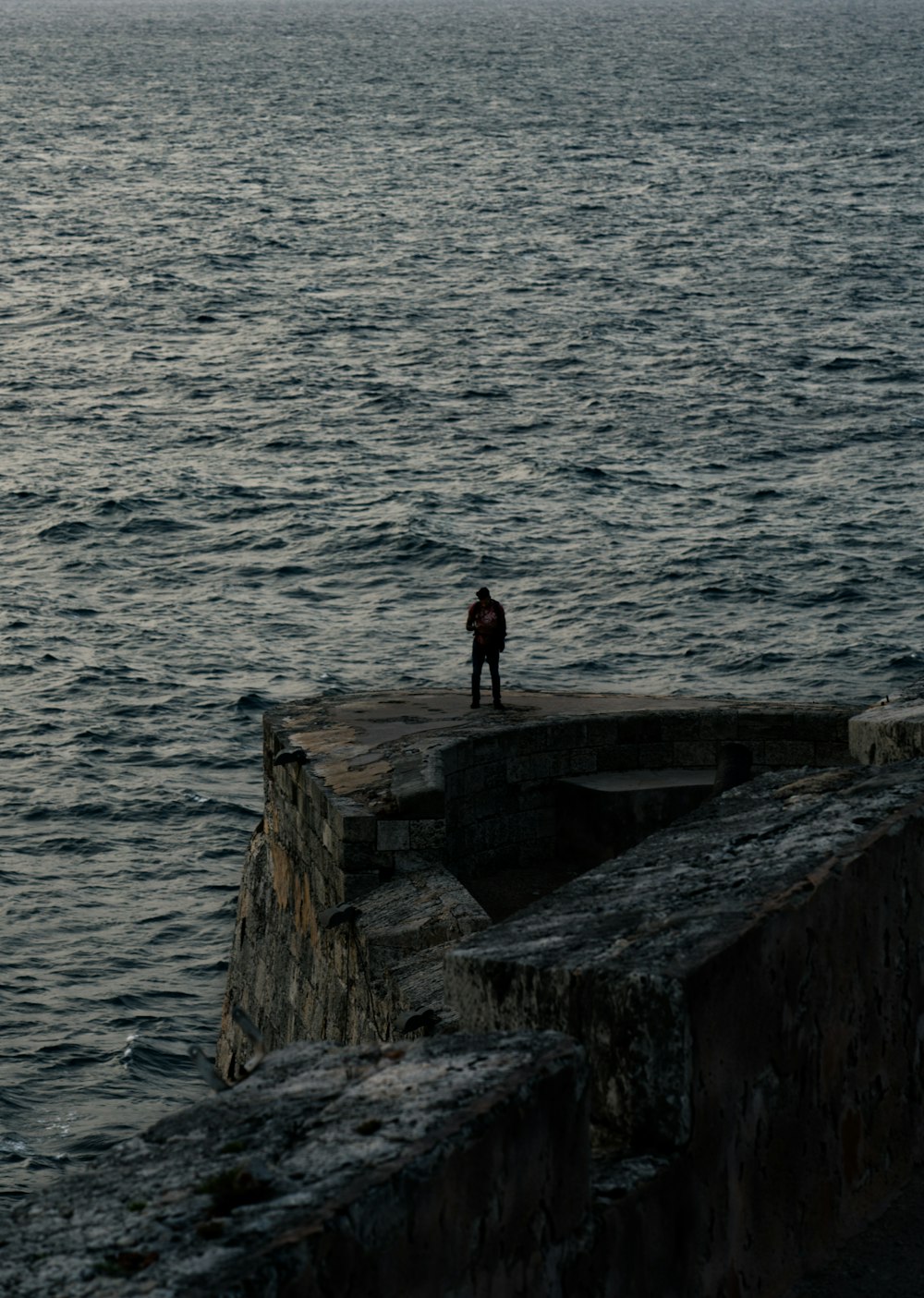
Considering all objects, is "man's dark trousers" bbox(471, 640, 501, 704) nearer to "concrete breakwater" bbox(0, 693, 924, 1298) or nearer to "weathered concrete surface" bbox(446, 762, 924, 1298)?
"concrete breakwater" bbox(0, 693, 924, 1298)

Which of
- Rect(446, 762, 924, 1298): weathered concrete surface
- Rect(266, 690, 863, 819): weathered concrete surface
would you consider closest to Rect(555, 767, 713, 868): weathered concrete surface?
Rect(266, 690, 863, 819): weathered concrete surface

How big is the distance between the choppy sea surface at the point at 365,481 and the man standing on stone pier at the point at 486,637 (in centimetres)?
617

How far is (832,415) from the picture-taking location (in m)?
51.1

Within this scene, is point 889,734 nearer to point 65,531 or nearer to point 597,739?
point 597,739

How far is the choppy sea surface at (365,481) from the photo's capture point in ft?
94.4

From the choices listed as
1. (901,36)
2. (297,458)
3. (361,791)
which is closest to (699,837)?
(361,791)

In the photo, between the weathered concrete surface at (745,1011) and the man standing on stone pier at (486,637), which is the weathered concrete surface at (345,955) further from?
the weathered concrete surface at (745,1011)

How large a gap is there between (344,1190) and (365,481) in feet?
146

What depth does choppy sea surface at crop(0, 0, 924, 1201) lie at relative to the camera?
28.8 m

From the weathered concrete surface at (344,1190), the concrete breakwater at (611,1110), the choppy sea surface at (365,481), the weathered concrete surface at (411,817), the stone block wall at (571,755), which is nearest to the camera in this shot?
the weathered concrete surface at (344,1190)

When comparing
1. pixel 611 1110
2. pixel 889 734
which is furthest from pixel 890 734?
pixel 611 1110

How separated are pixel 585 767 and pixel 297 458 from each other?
34.4m

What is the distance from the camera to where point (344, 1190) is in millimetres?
3822

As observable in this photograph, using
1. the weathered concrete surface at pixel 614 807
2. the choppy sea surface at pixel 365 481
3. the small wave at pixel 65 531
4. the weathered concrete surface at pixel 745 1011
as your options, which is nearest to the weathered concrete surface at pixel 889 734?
the weathered concrete surface at pixel 745 1011
